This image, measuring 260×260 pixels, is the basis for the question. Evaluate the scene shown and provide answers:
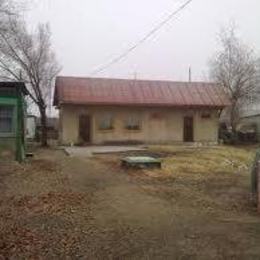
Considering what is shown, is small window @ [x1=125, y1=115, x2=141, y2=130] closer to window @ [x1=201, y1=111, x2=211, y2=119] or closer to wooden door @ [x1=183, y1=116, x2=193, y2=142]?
wooden door @ [x1=183, y1=116, x2=193, y2=142]

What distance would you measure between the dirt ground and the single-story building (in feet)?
53.5

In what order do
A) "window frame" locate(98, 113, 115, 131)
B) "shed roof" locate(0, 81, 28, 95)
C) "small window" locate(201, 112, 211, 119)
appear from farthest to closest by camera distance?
1. "small window" locate(201, 112, 211, 119)
2. "window frame" locate(98, 113, 115, 131)
3. "shed roof" locate(0, 81, 28, 95)

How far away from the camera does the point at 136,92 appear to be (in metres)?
37.7

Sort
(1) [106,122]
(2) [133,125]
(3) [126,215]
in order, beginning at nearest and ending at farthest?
(3) [126,215], (1) [106,122], (2) [133,125]

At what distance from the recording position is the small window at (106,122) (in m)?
36.3

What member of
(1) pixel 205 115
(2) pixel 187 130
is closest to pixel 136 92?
(2) pixel 187 130

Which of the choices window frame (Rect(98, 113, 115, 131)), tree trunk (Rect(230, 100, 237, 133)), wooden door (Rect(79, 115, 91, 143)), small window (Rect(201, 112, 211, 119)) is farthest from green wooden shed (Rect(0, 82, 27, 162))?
tree trunk (Rect(230, 100, 237, 133))

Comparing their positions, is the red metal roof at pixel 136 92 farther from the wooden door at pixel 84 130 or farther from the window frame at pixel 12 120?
the window frame at pixel 12 120

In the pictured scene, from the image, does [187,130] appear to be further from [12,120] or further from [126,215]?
[126,215]

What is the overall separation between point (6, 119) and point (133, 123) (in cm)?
1527

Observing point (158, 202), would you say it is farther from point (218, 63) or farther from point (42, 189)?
point (218, 63)

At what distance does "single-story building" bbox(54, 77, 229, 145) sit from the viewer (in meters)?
36.1

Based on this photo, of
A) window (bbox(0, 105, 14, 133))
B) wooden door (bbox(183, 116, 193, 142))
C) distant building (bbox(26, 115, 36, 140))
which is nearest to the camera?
window (bbox(0, 105, 14, 133))

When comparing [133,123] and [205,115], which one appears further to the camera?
[205,115]
